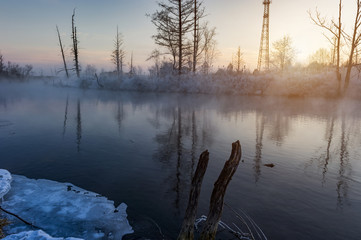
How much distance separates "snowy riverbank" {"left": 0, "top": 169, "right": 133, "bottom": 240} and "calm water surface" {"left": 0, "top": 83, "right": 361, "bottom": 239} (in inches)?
12.3

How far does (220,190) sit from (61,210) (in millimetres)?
3162

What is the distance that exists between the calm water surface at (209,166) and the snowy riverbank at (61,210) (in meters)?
0.31

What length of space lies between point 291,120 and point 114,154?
407 inches

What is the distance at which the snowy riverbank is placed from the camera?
12.5 feet

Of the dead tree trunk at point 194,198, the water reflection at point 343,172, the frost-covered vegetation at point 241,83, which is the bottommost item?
the water reflection at point 343,172

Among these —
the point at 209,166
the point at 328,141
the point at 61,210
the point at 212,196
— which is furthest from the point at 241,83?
the point at 212,196

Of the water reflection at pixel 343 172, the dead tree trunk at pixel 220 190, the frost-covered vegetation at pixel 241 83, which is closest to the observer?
the dead tree trunk at pixel 220 190

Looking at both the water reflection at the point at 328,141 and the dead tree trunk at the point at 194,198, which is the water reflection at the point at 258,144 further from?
the dead tree trunk at the point at 194,198

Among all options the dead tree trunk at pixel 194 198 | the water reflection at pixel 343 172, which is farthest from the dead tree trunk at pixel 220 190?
the water reflection at pixel 343 172

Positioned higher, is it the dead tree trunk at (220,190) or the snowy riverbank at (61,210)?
the dead tree trunk at (220,190)

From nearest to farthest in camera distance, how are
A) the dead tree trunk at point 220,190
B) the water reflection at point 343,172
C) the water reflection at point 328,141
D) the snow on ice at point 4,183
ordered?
1. the dead tree trunk at point 220,190
2. the snow on ice at point 4,183
3. the water reflection at point 343,172
4. the water reflection at point 328,141

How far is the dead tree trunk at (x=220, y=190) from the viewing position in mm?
2848

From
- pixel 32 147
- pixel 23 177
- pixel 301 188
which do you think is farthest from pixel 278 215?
pixel 32 147

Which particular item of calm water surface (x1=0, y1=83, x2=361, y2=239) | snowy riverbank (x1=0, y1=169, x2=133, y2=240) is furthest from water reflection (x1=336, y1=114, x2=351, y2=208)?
snowy riverbank (x1=0, y1=169, x2=133, y2=240)
